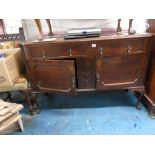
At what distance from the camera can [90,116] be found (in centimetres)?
178

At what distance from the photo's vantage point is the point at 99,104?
6.42 feet

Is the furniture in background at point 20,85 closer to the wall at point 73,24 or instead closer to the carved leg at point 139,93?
the wall at point 73,24

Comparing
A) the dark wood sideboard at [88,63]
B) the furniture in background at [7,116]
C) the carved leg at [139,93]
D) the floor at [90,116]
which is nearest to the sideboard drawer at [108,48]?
the dark wood sideboard at [88,63]

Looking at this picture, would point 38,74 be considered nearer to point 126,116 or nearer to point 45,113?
point 45,113

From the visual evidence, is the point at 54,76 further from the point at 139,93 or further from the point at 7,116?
the point at 139,93

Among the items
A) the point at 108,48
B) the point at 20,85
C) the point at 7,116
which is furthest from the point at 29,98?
the point at 108,48

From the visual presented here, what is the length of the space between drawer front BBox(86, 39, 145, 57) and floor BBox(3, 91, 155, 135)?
2.18ft

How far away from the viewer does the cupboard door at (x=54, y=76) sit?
159 cm

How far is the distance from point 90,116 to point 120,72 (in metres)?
0.57

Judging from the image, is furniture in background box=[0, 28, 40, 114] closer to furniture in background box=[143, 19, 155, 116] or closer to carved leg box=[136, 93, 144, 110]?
carved leg box=[136, 93, 144, 110]

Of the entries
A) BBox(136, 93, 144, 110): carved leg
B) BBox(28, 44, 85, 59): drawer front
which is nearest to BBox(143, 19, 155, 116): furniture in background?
BBox(136, 93, 144, 110): carved leg

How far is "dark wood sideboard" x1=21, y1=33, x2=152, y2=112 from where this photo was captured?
1512 millimetres

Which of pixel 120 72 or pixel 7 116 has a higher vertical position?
pixel 120 72
